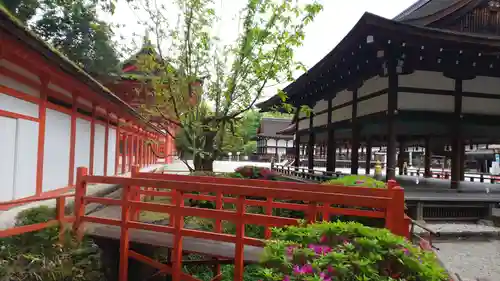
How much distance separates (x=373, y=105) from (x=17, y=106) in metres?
8.99

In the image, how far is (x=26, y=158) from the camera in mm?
6582

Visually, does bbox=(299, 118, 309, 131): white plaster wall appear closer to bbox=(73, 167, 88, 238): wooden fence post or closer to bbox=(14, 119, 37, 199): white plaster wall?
bbox=(14, 119, 37, 199): white plaster wall

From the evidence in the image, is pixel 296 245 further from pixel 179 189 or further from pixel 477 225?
pixel 477 225

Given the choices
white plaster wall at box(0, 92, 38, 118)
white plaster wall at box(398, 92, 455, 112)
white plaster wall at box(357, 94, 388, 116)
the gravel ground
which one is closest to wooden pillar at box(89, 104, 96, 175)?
white plaster wall at box(0, 92, 38, 118)

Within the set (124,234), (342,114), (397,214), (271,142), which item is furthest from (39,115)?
(271,142)

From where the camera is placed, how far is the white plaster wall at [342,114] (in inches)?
489

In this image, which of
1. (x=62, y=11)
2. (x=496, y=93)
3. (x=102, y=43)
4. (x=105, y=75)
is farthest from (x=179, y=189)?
(x=62, y=11)

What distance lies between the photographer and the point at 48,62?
5629mm

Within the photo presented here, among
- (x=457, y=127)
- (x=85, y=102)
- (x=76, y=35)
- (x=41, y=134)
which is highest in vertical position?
(x=76, y=35)

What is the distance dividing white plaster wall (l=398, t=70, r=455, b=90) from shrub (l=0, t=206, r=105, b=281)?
8521mm

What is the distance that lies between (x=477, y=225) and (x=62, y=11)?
22.4m

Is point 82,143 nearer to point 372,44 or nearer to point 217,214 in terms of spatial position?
point 217,214

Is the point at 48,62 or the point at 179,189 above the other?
the point at 48,62

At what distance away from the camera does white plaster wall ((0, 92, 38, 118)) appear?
19.1ft
